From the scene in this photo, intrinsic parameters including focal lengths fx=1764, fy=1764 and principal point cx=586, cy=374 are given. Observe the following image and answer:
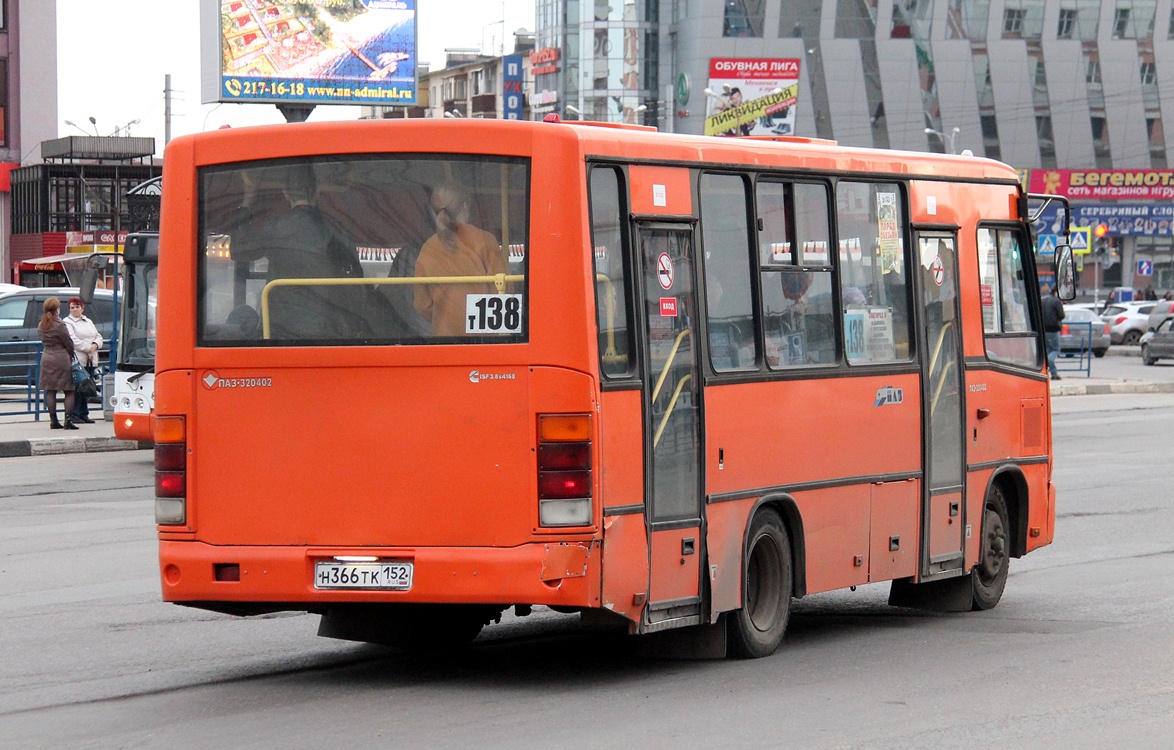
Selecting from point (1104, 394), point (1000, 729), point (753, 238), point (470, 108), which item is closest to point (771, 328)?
point (753, 238)

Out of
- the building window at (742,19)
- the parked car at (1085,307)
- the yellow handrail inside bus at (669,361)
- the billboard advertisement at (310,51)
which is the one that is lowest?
the yellow handrail inside bus at (669,361)

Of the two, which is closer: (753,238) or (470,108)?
(753,238)

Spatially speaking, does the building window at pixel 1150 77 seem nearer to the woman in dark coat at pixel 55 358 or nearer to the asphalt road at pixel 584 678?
the woman in dark coat at pixel 55 358

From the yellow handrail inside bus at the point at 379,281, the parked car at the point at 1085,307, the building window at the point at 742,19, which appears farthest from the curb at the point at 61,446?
the building window at the point at 742,19

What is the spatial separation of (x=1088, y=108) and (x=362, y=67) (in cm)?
6058

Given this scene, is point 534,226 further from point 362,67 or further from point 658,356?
point 362,67

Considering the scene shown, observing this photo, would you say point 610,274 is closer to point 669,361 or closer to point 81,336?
point 669,361

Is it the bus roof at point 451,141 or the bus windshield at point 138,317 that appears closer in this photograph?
the bus roof at point 451,141

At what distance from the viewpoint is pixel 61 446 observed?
73.9 ft

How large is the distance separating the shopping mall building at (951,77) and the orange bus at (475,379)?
8053 centimetres

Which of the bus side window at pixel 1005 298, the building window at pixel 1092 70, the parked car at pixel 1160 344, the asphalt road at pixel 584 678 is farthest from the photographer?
the building window at pixel 1092 70

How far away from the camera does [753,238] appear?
8.74 metres

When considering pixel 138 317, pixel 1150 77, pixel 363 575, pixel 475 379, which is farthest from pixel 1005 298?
pixel 1150 77

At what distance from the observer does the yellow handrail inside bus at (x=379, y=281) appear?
7555 millimetres
